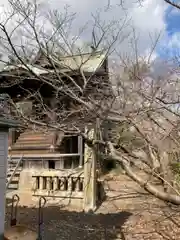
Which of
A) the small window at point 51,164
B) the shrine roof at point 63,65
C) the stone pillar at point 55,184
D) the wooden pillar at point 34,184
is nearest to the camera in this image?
the stone pillar at point 55,184

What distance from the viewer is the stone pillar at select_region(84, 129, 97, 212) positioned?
8172mm

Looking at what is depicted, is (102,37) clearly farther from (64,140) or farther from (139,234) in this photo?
(139,234)

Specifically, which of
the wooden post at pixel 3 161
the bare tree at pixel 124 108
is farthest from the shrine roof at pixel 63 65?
the wooden post at pixel 3 161

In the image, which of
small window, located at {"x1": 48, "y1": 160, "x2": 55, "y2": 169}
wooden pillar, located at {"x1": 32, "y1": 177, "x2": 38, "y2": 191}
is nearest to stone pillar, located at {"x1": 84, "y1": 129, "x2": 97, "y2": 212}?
wooden pillar, located at {"x1": 32, "y1": 177, "x2": 38, "y2": 191}

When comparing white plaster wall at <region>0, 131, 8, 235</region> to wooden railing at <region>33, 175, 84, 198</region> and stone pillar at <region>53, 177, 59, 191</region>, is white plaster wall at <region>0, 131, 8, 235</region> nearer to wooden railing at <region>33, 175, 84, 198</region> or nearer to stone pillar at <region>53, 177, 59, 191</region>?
wooden railing at <region>33, 175, 84, 198</region>

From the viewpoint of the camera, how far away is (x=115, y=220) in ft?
24.2

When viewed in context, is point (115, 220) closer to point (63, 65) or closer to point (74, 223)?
point (74, 223)

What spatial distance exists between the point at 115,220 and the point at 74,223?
99cm

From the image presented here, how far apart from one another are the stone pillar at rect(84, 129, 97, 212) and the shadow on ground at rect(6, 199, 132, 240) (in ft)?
1.04

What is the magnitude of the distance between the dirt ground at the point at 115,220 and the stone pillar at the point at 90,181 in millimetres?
253

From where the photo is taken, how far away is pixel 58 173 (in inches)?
353

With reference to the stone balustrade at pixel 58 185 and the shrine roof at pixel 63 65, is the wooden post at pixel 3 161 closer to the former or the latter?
the stone balustrade at pixel 58 185

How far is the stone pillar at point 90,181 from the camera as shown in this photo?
8.17 m

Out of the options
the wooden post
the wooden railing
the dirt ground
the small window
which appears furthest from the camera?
the small window
